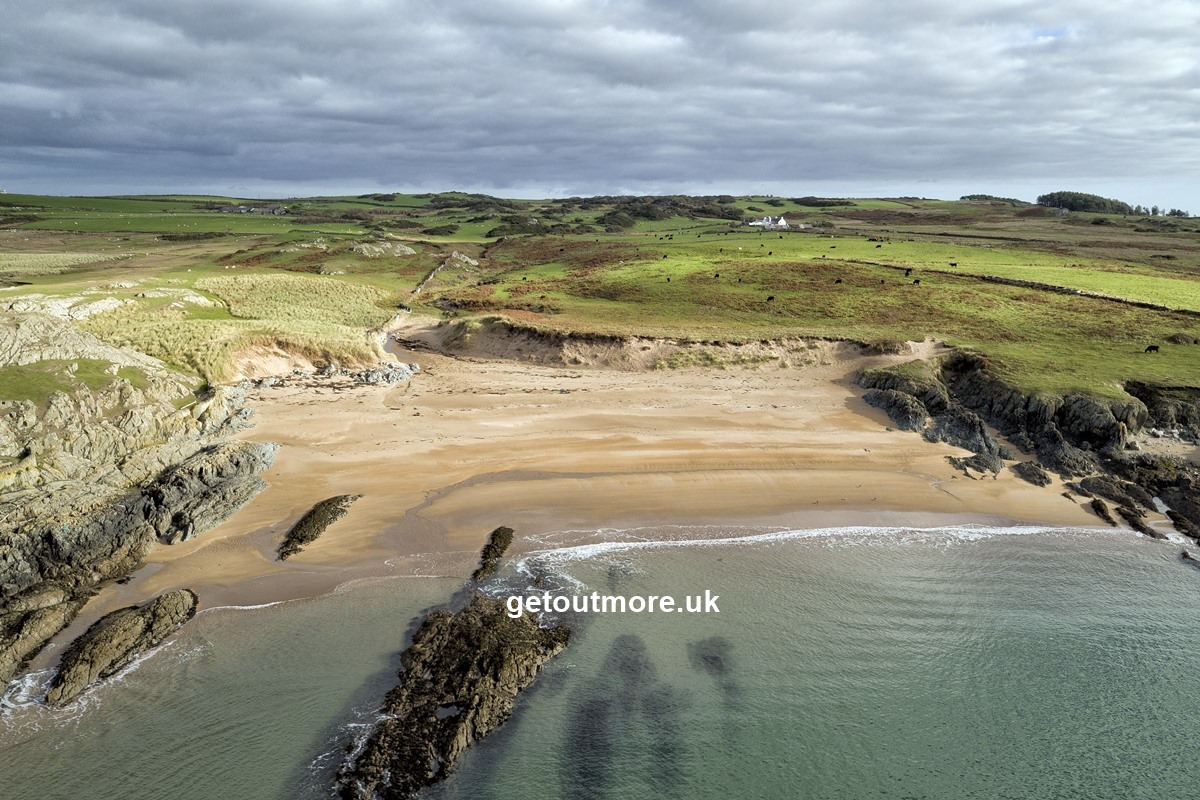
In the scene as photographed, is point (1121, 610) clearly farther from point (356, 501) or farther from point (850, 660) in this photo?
point (356, 501)

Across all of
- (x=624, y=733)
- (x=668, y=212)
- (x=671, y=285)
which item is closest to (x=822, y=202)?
(x=668, y=212)

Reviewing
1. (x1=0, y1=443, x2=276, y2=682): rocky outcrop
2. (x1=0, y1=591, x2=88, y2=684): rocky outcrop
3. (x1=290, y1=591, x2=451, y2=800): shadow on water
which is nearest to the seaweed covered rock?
(x1=290, y1=591, x2=451, y2=800): shadow on water

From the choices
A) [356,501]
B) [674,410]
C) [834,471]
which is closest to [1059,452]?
[834,471]

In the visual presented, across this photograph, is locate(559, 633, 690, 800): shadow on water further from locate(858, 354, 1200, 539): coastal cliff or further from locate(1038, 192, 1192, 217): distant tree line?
locate(1038, 192, 1192, 217): distant tree line

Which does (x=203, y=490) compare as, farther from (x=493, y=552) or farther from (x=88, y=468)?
(x=493, y=552)

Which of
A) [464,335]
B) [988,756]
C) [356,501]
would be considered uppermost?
[464,335]

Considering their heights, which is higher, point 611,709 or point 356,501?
point 356,501
